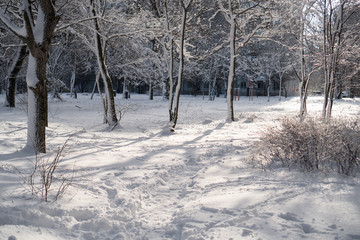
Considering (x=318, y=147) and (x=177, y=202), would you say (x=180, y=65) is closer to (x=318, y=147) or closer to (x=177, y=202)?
(x=318, y=147)

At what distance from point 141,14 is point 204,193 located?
10.1 meters

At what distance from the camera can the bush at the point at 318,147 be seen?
182 inches

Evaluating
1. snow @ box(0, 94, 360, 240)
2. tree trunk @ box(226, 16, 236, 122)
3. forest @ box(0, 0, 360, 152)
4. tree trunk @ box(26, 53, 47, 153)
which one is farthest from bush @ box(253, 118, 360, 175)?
tree trunk @ box(226, 16, 236, 122)

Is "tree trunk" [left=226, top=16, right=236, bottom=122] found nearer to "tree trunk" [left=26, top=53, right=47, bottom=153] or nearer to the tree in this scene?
the tree

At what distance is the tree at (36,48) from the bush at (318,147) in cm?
497

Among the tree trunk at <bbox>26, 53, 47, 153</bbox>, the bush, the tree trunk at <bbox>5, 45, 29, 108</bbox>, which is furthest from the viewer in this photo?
the tree trunk at <bbox>5, 45, 29, 108</bbox>

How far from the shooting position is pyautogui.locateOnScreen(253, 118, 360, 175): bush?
4.62m

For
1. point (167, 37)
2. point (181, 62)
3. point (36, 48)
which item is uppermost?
point (167, 37)

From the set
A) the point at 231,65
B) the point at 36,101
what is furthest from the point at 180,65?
the point at 36,101

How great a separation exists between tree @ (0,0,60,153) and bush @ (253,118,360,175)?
16.3ft

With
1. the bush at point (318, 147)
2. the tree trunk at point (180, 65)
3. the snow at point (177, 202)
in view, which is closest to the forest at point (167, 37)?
the tree trunk at point (180, 65)

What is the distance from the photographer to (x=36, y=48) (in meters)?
6.03

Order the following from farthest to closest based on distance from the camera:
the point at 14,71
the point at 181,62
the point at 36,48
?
the point at 14,71 < the point at 181,62 < the point at 36,48

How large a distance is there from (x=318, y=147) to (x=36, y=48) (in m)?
6.04
